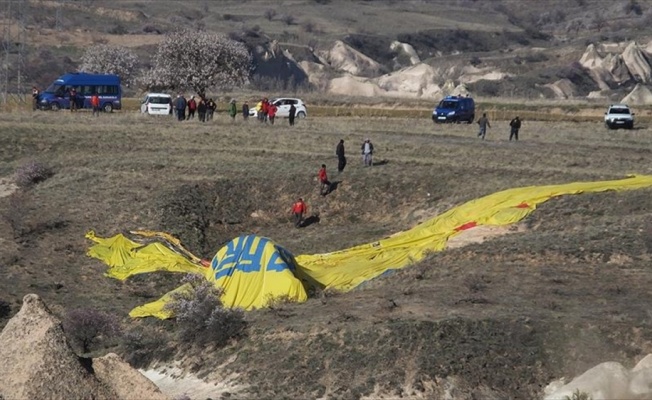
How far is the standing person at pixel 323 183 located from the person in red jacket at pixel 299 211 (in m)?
1.82

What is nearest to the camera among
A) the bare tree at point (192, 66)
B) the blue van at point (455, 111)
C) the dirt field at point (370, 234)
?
the dirt field at point (370, 234)

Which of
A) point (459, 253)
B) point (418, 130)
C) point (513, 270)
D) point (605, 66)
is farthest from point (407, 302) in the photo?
point (605, 66)

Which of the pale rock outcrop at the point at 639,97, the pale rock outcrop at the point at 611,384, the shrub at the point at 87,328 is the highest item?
the pale rock outcrop at the point at 611,384

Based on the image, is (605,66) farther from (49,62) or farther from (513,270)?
(513,270)

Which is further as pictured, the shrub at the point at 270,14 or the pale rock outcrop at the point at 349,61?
the shrub at the point at 270,14

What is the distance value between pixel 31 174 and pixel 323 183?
1064cm

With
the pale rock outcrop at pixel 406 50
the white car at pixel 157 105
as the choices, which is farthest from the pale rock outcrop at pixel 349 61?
the white car at pixel 157 105

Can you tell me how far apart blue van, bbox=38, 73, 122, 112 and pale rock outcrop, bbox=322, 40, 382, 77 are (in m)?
81.2

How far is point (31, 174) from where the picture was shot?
43125 millimetres

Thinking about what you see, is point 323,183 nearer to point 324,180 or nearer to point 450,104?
point 324,180

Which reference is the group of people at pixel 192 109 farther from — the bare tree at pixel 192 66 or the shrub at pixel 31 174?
the bare tree at pixel 192 66

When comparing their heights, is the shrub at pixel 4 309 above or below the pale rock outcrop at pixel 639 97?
below

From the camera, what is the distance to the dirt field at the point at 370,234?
20844mm

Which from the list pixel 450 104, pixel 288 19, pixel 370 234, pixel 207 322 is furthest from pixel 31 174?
pixel 288 19
